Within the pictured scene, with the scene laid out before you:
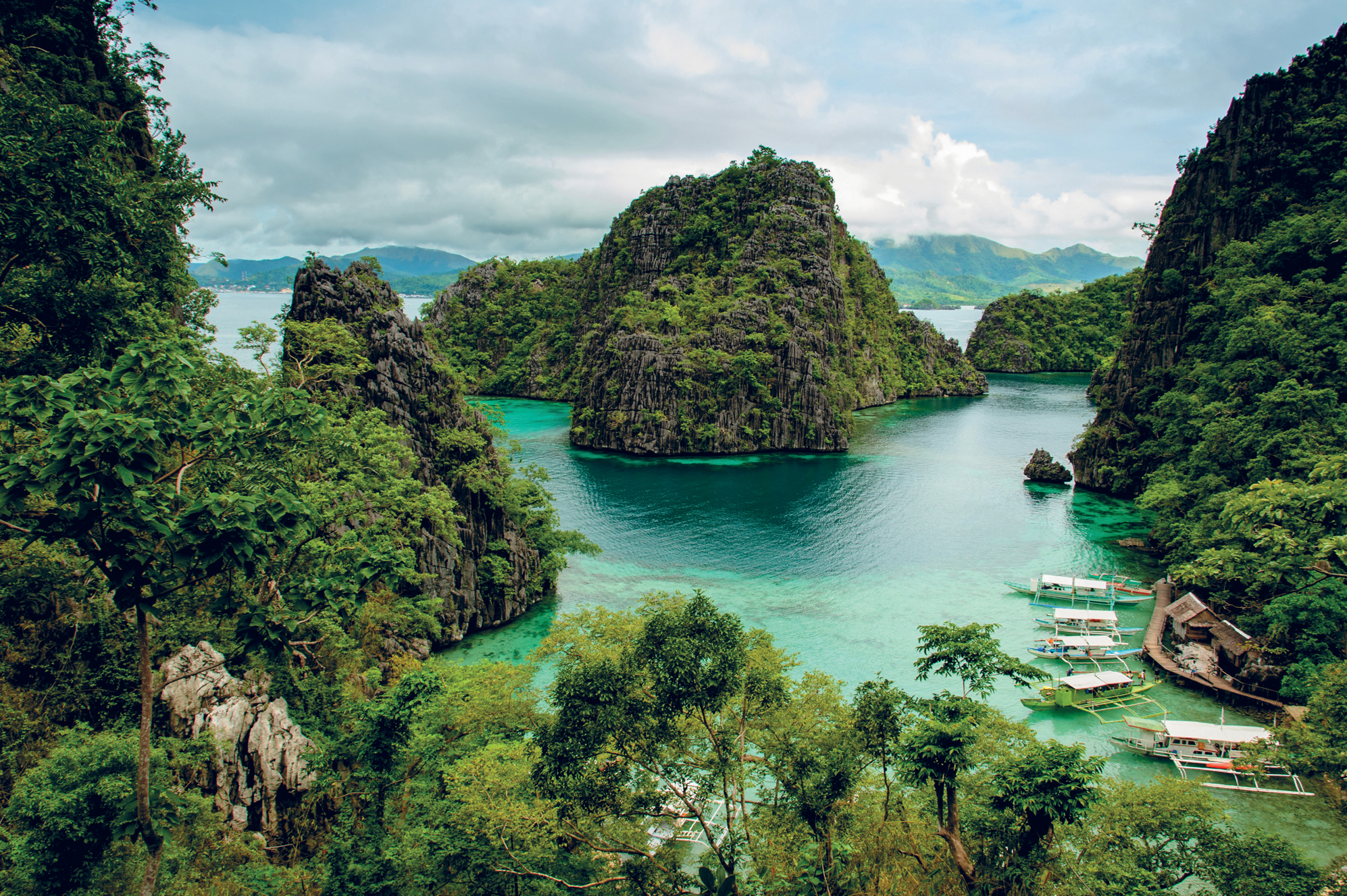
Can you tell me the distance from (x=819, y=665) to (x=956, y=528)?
2249 cm

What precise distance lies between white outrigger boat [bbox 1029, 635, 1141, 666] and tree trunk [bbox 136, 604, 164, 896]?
101ft

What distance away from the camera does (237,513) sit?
7422 mm

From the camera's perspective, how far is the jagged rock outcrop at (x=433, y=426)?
91.4 feet

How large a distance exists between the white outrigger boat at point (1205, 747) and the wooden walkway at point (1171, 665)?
69.2 inches

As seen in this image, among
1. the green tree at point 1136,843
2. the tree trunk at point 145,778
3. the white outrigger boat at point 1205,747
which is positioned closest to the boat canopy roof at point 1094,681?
the white outrigger boat at point 1205,747

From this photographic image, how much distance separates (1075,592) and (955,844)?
26548 mm

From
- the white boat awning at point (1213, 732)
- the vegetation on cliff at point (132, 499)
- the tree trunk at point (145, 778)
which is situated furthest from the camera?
the white boat awning at point (1213, 732)

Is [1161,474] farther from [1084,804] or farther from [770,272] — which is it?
[770,272]

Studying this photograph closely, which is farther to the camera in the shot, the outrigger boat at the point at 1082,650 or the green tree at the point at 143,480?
the outrigger boat at the point at 1082,650

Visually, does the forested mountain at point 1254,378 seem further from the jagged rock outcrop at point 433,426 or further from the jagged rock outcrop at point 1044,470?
the jagged rock outcrop at point 433,426

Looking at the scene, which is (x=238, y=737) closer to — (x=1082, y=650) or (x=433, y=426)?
(x=433, y=426)

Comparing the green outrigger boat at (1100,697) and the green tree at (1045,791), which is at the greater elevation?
the green tree at (1045,791)

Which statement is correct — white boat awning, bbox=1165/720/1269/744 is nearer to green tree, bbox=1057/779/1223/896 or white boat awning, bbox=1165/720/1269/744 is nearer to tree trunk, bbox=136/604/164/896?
green tree, bbox=1057/779/1223/896

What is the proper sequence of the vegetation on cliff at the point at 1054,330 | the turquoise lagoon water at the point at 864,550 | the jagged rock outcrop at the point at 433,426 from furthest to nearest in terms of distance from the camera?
the vegetation on cliff at the point at 1054,330, the jagged rock outcrop at the point at 433,426, the turquoise lagoon water at the point at 864,550
